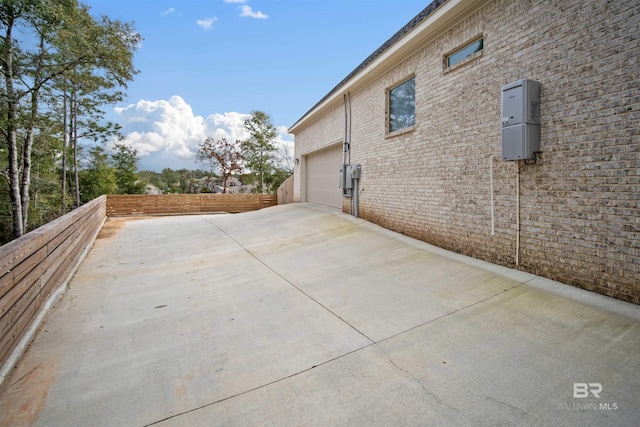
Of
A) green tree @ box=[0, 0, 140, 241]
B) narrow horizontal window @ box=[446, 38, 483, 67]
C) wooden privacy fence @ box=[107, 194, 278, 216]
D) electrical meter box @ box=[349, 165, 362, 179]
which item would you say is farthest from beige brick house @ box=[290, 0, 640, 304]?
wooden privacy fence @ box=[107, 194, 278, 216]

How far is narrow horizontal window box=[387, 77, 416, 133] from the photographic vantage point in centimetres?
645

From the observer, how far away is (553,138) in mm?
3596

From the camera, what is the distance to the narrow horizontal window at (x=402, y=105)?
645cm

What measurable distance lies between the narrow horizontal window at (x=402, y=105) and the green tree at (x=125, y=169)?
86.4 ft

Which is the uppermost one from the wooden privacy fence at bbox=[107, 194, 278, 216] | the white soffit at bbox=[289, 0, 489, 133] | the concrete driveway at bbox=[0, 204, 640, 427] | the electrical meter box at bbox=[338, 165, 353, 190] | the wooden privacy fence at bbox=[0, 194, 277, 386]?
the white soffit at bbox=[289, 0, 489, 133]

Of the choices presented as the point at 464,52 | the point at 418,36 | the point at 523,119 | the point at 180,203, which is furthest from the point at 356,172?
the point at 180,203

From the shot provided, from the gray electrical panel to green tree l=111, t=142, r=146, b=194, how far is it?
1159 inches

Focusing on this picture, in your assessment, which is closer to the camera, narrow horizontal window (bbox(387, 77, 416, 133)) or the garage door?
narrow horizontal window (bbox(387, 77, 416, 133))

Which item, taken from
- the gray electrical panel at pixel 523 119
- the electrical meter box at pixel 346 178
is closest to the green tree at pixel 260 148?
the electrical meter box at pixel 346 178

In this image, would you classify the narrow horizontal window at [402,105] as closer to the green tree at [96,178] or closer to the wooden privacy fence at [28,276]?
the wooden privacy fence at [28,276]

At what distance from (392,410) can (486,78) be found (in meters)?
4.64

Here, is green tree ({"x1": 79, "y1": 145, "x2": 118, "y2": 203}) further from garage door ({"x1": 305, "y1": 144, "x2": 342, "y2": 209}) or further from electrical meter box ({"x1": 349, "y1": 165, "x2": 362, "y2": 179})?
electrical meter box ({"x1": 349, "y1": 165, "x2": 362, "y2": 179})

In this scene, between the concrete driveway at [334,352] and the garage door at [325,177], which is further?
the garage door at [325,177]

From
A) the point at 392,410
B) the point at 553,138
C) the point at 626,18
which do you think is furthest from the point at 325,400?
the point at 626,18
